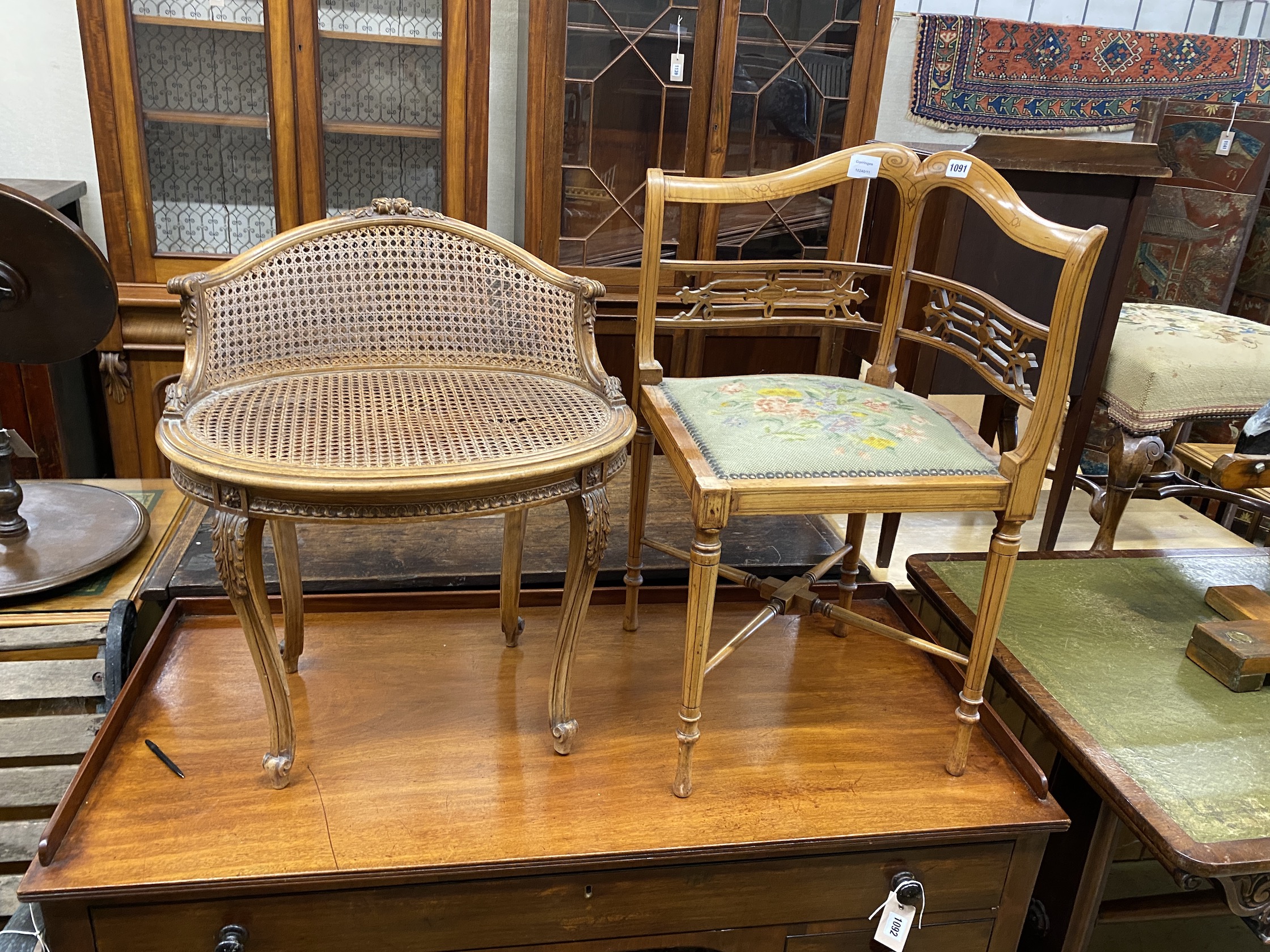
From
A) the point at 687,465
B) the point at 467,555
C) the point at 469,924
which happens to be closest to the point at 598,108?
the point at 467,555

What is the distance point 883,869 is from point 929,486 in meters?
0.55

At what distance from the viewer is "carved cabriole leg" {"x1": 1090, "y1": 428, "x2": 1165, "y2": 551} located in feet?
6.68

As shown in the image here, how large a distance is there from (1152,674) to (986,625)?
51cm

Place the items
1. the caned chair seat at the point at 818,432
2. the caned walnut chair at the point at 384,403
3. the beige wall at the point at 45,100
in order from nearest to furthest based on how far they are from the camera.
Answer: the caned walnut chair at the point at 384,403 → the caned chair seat at the point at 818,432 → the beige wall at the point at 45,100

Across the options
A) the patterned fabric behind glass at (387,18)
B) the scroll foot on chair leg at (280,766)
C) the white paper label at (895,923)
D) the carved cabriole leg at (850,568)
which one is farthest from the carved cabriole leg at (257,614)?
the patterned fabric behind glass at (387,18)

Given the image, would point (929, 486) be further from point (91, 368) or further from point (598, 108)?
point (91, 368)

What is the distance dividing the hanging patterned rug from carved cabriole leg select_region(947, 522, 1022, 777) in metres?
2.05

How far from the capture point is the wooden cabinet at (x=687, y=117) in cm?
217

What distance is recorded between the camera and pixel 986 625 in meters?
1.36

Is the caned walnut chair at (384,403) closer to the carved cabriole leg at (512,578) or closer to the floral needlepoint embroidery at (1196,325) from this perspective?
the carved cabriole leg at (512,578)

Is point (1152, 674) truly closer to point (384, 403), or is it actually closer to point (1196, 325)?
point (1196, 325)

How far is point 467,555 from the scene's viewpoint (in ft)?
6.17

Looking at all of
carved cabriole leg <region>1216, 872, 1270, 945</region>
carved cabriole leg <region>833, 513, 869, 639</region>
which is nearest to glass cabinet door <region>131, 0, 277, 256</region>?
carved cabriole leg <region>833, 513, 869, 639</region>

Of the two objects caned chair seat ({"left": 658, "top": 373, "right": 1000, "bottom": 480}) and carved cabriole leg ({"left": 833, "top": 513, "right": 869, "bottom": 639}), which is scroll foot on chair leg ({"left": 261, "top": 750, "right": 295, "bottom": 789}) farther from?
carved cabriole leg ({"left": 833, "top": 513, "right": 869, "bottom": 639})
